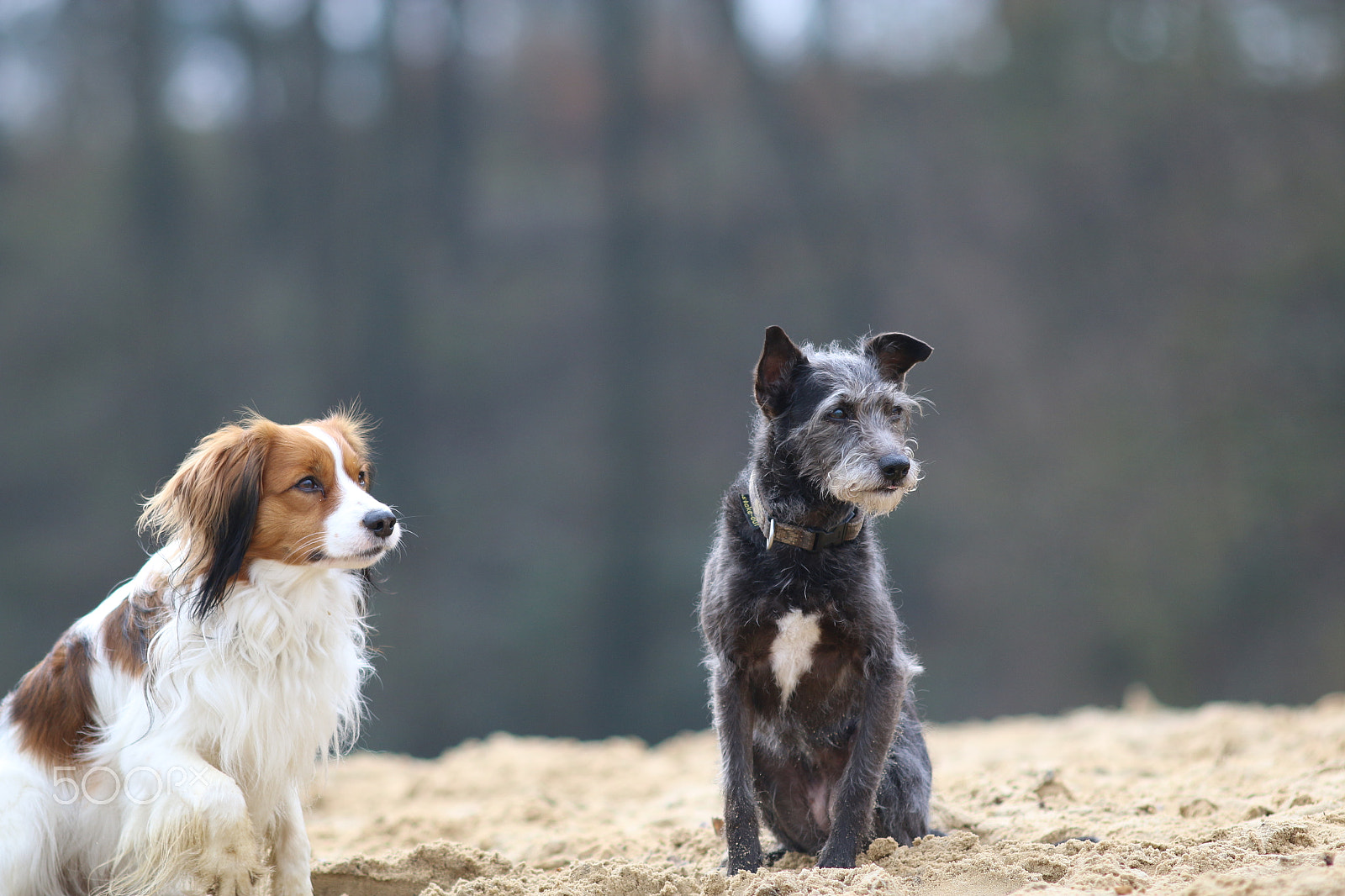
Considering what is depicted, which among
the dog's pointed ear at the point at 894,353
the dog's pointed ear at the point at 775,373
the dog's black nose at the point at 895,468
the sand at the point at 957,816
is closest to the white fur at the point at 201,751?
the sand at the point at 957,816

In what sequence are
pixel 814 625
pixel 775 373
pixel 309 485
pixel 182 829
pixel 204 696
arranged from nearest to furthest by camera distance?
pixel 182 829 < pixel 204 696 < pixel 309 485 < pixel 814 625 < pixel 775 373

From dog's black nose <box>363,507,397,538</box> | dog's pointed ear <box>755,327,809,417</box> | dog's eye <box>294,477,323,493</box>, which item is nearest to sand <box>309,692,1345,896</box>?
dog's black nose <box>363,507,397,538</box>

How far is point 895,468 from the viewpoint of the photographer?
347 centimetres

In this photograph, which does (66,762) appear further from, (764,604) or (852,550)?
(852,550)

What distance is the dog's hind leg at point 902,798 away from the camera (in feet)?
12.4

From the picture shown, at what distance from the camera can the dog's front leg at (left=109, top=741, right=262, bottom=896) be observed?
315cm

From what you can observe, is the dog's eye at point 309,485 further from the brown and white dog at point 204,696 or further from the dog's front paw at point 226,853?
the dog's front paw at point 226,853

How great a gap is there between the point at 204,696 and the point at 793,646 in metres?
1.77

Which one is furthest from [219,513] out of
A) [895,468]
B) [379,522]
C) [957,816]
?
[957,816]

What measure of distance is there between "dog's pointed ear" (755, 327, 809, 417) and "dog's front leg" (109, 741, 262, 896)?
199cm

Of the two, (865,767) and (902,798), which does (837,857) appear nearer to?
(865,767)

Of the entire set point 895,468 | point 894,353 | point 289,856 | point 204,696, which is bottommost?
point 289,856

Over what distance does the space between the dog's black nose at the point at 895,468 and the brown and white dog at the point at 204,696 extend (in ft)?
4.92

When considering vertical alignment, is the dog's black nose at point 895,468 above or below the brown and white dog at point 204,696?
above
